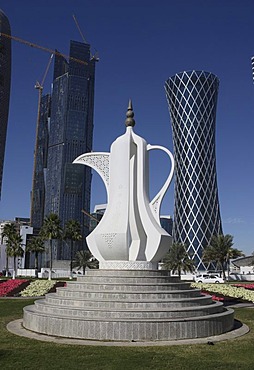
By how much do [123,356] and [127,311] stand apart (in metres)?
2.68

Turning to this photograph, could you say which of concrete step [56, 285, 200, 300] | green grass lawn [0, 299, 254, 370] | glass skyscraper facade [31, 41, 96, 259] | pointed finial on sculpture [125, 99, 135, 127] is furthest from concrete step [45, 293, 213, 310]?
glass skyscraper facade [31, 41, 96, 259]

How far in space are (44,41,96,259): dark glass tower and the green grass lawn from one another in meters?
118

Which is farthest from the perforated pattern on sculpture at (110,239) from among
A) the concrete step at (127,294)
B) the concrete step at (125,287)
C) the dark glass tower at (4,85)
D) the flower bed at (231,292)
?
the dark glass tower at (4,85)

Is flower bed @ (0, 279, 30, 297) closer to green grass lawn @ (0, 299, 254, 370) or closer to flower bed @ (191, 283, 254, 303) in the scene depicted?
flower bed @ (191, 283, 254, 303)

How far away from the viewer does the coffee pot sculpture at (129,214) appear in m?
17.8

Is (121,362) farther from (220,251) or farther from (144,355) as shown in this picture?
(220,251)

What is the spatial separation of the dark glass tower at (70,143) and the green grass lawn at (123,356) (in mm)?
118228

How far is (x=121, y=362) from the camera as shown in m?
9.18

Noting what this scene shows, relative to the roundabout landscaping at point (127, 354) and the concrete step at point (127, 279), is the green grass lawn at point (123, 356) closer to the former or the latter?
the roundabout landscaping at point (127, 354)

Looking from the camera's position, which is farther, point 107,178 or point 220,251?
point 220,251

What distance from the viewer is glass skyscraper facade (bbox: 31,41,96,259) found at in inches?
5162

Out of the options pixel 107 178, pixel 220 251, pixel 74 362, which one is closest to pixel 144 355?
pixel 74 362

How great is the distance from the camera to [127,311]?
1233cm

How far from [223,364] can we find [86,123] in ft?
436
